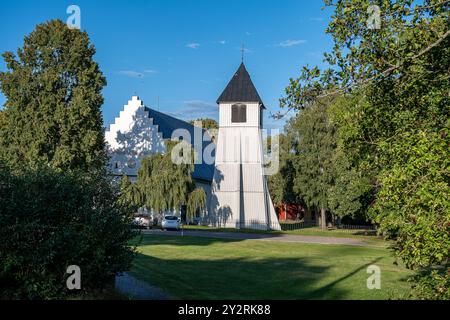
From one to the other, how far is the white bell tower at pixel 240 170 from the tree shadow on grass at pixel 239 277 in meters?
25.7

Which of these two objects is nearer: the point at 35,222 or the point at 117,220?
the point at 35,222

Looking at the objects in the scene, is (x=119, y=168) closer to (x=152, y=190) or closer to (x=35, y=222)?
(x=152, y=190)

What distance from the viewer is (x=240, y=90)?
1946 inches

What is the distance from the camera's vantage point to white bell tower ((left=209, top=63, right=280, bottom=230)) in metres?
46.9

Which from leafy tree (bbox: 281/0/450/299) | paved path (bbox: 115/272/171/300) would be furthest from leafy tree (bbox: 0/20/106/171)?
leafy tree (bbox: 281/0/450/299)

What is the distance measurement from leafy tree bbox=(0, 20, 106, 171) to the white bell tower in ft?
73.3

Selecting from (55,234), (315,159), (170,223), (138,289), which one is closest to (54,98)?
(138,289)

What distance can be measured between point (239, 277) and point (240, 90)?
3557 cm

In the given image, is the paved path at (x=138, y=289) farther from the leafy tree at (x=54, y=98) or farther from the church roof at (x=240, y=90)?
the church roof at (x=240, y=90)

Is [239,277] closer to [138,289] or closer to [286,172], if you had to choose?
[138,289]

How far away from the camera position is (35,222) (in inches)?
372
